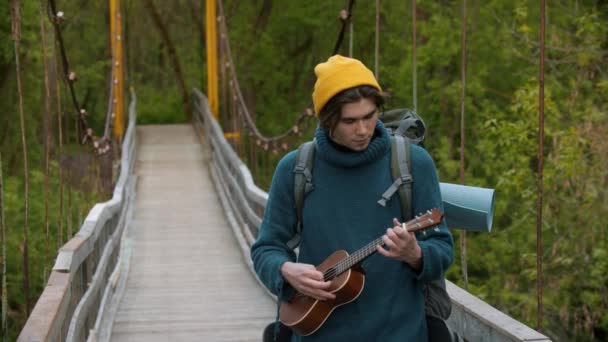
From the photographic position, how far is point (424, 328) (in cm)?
277

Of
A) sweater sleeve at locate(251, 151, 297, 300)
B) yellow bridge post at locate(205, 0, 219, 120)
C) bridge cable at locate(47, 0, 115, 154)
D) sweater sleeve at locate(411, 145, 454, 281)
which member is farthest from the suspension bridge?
yellow bridge post at locate(205, 0, 219, 120)

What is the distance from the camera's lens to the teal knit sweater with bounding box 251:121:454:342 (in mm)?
2693

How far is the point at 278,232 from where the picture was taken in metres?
2.85

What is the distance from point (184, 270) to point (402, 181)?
24.4 ft

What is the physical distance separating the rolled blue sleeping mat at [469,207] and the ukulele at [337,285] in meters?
0.37

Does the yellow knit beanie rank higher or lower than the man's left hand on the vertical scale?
higher

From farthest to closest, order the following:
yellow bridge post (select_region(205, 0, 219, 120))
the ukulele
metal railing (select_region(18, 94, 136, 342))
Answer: yellow bridge post (select_region(205, 0, 219, 120)) → metal railing (select_region(18, 94, 136, 342)) → the ukulele

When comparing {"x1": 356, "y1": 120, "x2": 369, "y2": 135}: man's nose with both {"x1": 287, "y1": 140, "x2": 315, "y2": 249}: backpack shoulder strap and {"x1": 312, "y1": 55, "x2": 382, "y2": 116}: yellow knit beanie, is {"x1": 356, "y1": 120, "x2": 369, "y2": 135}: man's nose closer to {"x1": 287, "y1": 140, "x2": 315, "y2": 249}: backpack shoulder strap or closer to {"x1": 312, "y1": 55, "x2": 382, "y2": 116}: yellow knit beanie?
{"x1": 312, "y1": 55, "x2": 382, "y2": 116}: yellow knit beanie

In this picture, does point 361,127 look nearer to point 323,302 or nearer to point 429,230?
point 429,230

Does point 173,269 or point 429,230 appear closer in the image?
point 429,230

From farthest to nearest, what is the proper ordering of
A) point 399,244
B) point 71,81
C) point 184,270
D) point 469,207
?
1. point 71,81
2. point 184,270
3. point 469,207
4. point 399,244

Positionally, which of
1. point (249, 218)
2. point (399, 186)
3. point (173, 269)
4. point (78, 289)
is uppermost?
point (399, 186)

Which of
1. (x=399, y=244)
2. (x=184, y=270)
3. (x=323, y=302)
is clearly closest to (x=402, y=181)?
(x=399, y=244)

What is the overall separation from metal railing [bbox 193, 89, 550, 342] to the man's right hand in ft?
1.98
